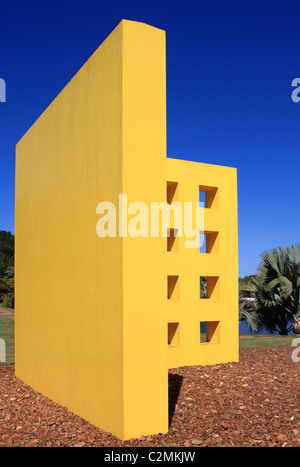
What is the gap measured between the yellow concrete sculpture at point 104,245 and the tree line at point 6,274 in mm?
23896

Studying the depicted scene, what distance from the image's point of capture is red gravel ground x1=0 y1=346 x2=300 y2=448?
15.3 feet

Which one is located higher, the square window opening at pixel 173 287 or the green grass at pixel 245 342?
the square window opening at pixel 173 287

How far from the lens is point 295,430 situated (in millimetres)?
4910

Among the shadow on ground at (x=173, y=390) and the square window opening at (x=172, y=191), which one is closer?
the shadow on ground at (x=173, y=390)

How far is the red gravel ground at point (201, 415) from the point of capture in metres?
4.66

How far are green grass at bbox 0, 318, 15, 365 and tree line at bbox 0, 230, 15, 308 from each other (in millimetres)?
10089

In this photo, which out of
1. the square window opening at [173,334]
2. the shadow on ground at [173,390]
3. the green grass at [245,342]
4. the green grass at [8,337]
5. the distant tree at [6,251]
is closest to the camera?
the shadow on ground at [173,390]

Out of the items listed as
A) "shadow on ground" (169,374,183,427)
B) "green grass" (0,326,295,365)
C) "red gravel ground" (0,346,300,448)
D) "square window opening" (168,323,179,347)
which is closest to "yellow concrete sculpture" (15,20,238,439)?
"red gravel ground" (0,346,300,448)

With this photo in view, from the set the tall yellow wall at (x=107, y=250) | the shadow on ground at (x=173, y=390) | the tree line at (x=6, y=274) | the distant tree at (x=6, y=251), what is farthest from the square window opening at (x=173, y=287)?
the distant tree at (x=6, y=251)

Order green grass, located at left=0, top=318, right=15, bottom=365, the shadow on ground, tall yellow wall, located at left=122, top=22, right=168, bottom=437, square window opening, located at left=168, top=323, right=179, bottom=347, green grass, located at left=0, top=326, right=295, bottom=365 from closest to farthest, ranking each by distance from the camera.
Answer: tall yellow wall, located at left=122, top=22, right=168, bottom=437 < the shadow on ground < square window opening, located at left=168, top=323, right=179, bottom=347 < green grass, located at left=0, top=318, right=15, bottom=365 < green grass, located at left=0, top=326, right=295, bottom=365

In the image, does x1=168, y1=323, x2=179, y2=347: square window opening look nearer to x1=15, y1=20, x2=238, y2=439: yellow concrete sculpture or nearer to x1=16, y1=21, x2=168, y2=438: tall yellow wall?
x1=15, y1=20, x2=238, y2=439: yellow concrete sculpture

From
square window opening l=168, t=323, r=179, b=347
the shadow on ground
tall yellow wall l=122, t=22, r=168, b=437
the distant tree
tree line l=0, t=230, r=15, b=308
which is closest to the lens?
tall yellow wall l=122, t=22, r=168, b=437

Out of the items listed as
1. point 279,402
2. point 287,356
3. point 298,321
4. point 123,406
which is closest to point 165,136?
point 123,406

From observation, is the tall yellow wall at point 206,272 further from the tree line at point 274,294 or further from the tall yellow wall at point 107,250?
the tree line at point 274,294
